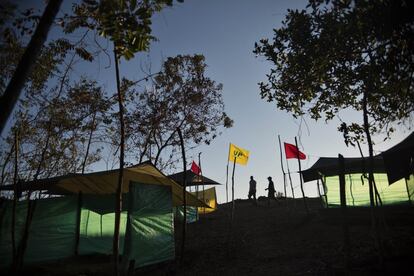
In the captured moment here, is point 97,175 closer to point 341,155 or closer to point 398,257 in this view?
point 341,155

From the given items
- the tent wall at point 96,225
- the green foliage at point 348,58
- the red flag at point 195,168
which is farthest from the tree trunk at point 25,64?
the red flag at point 195,168

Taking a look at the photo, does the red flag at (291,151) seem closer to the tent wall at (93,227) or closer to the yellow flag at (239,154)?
the yellow flag at (239,154)

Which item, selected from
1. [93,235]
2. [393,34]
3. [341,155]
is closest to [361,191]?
[341,155]

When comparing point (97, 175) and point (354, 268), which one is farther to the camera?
point (97, 175)

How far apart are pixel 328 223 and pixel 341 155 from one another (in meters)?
7.61

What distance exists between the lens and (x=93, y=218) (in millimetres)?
12227

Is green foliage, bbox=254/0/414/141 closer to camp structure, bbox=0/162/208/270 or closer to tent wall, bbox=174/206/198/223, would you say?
camp structure, bbox=0/162/208/270

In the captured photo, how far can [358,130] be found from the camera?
8.84 meters

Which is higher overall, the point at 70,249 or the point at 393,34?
the point at 393,34

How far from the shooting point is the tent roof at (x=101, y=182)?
32.0ft

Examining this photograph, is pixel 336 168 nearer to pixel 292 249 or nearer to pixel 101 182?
pixel 292 249

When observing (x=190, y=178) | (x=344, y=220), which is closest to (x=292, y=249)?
(x=344, y=220)

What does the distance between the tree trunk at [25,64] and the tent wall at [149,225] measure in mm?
5341

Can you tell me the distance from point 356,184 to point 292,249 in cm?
684
